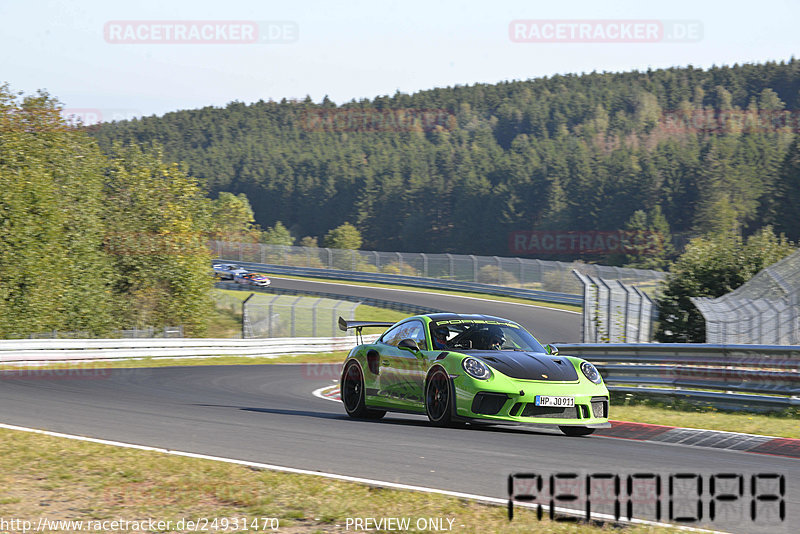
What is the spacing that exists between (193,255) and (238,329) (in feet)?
17.7

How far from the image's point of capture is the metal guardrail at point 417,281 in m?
46.7

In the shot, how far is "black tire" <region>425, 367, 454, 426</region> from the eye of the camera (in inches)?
369

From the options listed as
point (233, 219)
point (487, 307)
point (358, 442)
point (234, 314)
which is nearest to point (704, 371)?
point (358, 442)

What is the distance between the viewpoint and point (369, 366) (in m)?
11.0

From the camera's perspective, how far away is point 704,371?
12906 millimetres

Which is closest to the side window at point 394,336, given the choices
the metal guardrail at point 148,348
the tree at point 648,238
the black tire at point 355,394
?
the black tire at point 355,394

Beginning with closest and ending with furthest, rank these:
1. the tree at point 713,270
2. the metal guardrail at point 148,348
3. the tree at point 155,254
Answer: the tree at point 713,270 < the metal guardrail at point 148,348 < the tree at point 155,254

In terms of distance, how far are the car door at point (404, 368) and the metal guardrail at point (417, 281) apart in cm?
3482

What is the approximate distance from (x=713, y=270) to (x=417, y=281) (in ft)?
106

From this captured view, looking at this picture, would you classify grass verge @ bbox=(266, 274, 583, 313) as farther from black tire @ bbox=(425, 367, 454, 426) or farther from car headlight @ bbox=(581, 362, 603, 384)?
black tire @ bbox=(425, 367, 454, 426)

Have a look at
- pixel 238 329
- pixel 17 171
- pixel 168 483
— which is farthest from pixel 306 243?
pixel 168 483

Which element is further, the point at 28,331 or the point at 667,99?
the point at 667,99

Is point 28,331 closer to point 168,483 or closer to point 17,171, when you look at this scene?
point 17,171

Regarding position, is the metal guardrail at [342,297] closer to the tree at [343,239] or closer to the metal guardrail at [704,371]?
the metal guardrail at [704,371]
